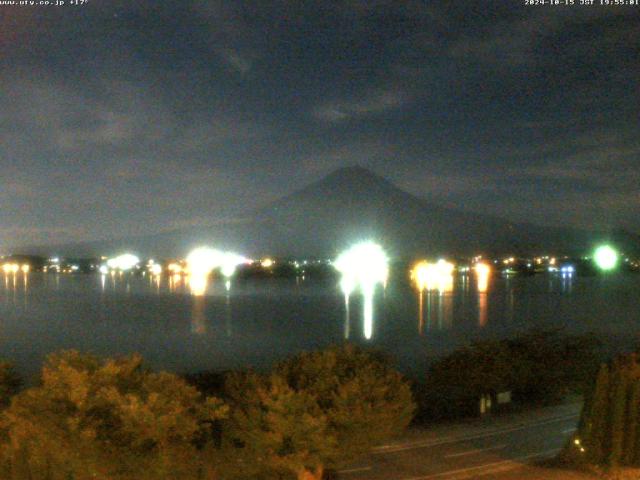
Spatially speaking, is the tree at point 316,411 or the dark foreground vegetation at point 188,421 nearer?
the dark foreground vegetation at point 188,421

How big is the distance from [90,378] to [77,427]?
0.37 m

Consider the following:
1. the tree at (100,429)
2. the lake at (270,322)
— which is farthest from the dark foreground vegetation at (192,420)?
the lake at (270,322)

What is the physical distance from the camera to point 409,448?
392 inches

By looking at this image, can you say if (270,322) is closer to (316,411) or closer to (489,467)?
(489,467)

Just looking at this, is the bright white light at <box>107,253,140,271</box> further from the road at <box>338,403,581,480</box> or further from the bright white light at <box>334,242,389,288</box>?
the road at <box>338,403,581,480</box>

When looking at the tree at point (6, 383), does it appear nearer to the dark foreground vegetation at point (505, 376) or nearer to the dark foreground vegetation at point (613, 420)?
the dark foreground vegetation at point (613, 420)

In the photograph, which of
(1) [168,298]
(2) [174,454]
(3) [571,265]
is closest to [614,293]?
(1) [168,298]

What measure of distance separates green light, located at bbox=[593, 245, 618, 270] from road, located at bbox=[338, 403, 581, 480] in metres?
133

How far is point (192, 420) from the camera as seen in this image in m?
5.50

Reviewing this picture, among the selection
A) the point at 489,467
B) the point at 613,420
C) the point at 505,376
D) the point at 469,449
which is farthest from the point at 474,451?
the point at 505,376

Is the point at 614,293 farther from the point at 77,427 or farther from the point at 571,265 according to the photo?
the point at 77,427

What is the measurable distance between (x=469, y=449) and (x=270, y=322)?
42588 millimetres

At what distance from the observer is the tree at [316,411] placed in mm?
5902

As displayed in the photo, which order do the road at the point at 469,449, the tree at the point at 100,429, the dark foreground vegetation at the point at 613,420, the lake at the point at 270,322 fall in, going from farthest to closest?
the lake at the point at 270,322 < the road at the point at 469,449 < the dark foreground vegetation at the point at 613,420 < the tree at the point at 100,429
